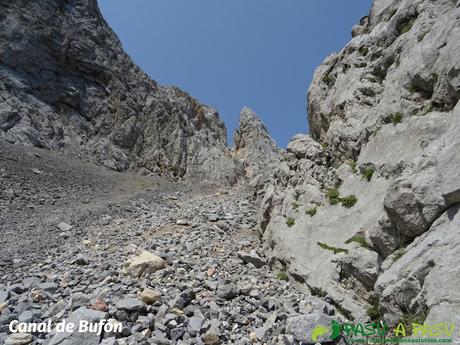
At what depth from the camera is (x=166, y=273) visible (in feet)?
36.1

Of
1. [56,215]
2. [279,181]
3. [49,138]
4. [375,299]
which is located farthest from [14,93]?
[375,299]

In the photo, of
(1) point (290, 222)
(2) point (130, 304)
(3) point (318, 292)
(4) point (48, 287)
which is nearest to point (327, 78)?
(1) point (290, 222)

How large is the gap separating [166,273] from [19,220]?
590 inches

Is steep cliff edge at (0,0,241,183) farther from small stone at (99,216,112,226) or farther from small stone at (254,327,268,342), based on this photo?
small stone at (254,327,268,342)

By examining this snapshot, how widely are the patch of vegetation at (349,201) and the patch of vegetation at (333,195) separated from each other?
0.39 metres

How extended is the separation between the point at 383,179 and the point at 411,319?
15.9ft

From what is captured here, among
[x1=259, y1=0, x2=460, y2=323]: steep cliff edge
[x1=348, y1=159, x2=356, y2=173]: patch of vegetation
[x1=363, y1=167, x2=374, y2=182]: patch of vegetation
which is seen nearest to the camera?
[x1=259, y1=0, x2=460, y2=323]: steep cliff edge

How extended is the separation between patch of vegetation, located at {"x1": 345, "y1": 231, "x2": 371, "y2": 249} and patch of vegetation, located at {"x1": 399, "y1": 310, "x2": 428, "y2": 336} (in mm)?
2700

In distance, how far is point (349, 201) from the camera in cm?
1112

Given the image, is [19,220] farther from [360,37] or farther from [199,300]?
[360,37]

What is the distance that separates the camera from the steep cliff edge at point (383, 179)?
6.68 metres

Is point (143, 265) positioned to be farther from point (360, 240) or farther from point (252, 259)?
point (360, 240)

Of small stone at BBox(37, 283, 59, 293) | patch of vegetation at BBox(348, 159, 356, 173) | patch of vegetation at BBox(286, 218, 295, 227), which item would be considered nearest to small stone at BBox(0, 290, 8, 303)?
small stone at BBox(37, 283, 59, 293)

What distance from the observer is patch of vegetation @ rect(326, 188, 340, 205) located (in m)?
11.9
